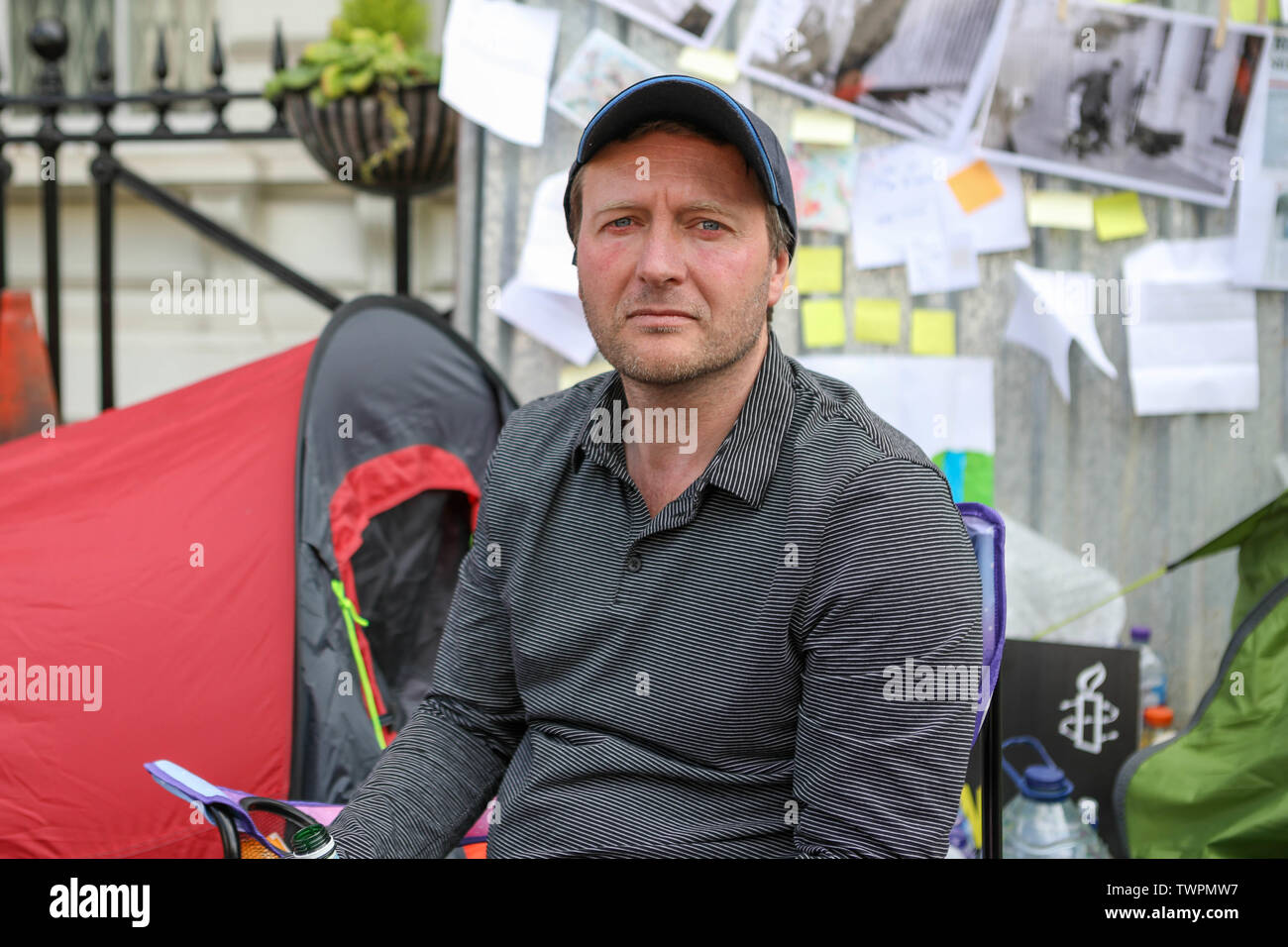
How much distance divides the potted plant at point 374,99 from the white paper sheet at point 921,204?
108cm

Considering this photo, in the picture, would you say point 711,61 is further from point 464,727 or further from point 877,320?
point 464,727

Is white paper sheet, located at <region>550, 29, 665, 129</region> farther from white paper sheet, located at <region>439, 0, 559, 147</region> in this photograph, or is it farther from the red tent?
the red tent

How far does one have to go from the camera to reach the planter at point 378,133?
305cm

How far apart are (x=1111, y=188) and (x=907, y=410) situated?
72 cm

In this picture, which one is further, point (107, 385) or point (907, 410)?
point (107, 385)

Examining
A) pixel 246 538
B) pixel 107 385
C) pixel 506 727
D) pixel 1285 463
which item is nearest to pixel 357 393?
pixel 246 538

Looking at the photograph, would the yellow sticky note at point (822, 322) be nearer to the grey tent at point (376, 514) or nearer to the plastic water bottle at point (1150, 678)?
the grey tent at point (376, 514)

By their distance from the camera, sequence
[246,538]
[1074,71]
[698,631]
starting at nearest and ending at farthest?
[698,631] < [246,538] < [1074,71]

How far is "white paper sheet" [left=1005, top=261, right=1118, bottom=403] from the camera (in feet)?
9.44

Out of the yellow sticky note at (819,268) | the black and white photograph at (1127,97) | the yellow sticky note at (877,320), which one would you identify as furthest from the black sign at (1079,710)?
the black and white photograph at (1127,97)

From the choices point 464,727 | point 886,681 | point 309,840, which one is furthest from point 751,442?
point 309,840

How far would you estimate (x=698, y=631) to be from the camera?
1314mm
